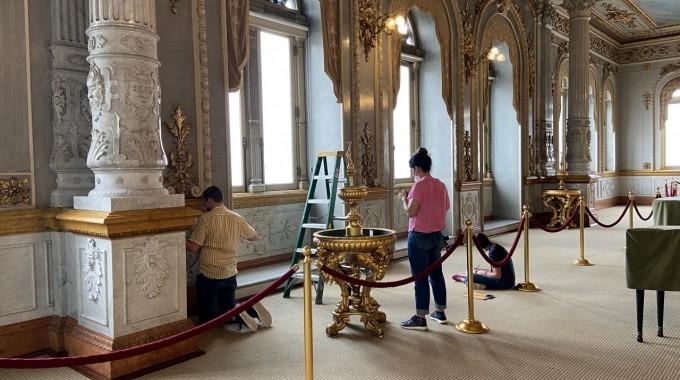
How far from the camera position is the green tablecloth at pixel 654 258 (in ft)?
14.9

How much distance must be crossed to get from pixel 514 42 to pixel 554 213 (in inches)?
160

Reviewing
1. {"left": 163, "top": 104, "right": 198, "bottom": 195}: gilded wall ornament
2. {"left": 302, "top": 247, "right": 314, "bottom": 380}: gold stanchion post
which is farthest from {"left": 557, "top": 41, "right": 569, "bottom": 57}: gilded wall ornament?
{"left": 302, "top": 247, "right": 314, "bottom": 380}: gold stanchion post

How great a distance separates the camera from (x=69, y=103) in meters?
4.72

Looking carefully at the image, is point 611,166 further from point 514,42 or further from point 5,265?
point 5,265

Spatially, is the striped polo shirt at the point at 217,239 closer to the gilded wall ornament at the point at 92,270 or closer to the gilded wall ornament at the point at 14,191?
the gilded wall ornament at the point at 92,270

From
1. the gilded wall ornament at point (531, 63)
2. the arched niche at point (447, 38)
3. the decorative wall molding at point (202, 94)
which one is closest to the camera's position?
the decorative wall molding at point (202, 94)

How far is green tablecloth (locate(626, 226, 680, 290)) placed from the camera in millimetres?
4539

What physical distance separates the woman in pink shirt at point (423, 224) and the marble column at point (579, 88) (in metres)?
9.81

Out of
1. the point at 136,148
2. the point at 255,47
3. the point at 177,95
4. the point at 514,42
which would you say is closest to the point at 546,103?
the point at 514,42

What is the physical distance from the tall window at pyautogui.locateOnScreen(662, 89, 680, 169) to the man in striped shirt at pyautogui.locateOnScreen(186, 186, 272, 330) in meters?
19.2

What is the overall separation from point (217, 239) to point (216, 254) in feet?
0.48

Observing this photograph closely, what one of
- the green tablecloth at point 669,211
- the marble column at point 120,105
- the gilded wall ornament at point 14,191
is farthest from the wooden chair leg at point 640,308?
the gilded wall ornament at point 14,191

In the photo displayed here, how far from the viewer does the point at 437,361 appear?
425 cm

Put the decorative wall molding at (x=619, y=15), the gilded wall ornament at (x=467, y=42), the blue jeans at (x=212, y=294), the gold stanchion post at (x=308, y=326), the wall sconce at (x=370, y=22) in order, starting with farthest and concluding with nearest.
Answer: the decorative wall molding at (x=619, y=15), the gilded wall ornament at (x=467, y=42), the wall sconce at (x=370, y=22), the blue jeans at (x=212, y=294), the gold stanchion post at (x=308, y=326)
